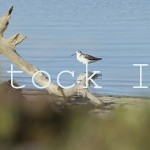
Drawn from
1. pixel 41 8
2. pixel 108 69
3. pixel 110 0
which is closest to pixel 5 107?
pixel 108 69

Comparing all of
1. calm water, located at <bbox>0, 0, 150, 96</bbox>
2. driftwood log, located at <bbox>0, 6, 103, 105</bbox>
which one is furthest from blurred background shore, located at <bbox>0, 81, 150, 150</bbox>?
driftwood log, located at <bbox>0, 6, 103, 105</bbox>

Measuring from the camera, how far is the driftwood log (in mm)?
9273

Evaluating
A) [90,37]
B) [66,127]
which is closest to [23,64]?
[66,127]

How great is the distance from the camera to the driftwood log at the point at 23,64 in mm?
9273

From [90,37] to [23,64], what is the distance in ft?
30.1

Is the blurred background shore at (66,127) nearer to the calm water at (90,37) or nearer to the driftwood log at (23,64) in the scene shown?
the calm water at (90,37)

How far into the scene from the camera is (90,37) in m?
18.8

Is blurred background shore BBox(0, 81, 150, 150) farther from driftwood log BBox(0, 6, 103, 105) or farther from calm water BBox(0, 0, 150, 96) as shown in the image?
driftwood log BBox(0, 6, 103, 105)

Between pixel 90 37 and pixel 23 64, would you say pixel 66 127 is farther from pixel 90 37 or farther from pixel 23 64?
pixel 90 37

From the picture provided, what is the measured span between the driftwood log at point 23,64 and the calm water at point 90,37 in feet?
0.87

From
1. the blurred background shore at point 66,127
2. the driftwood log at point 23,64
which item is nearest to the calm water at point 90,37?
the driftwood log at point 23,64

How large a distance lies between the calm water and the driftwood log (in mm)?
265

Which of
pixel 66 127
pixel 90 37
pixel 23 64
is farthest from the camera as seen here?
pixel 90 37

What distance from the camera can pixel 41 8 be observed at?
95.6 ft
